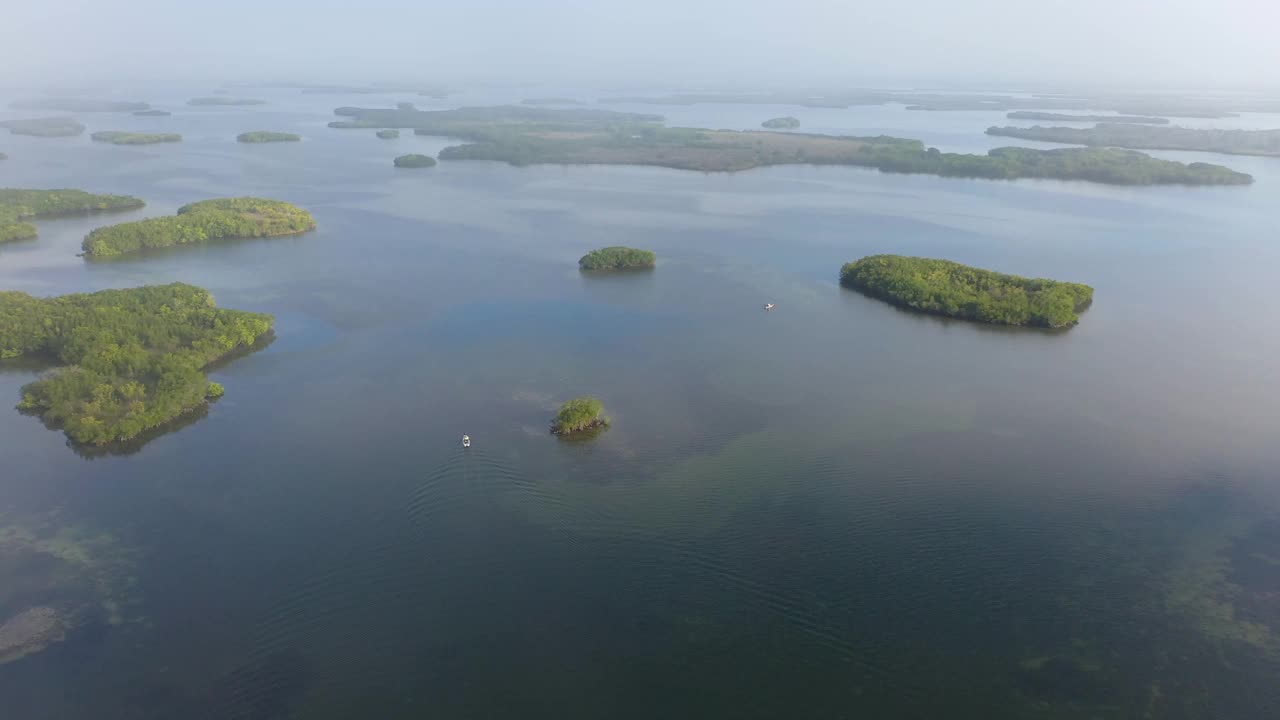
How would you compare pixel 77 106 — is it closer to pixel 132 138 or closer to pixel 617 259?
pixel 132 138

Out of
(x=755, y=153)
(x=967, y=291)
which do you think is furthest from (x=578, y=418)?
(x=755, y=153)

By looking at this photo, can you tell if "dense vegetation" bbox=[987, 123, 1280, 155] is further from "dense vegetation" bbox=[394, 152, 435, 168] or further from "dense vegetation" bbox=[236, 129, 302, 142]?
"dense vegetation" bbox=[236, 129, 302, 142]

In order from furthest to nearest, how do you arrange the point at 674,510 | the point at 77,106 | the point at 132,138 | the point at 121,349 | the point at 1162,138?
the point at 77,106 < the point at 1162,138 < the point at 132,138 < the point at 121,349 < the point at 674,510

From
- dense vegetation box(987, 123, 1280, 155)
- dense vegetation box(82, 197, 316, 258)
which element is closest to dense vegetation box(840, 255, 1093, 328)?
dense vegetation box(82, 197, 316, 258)

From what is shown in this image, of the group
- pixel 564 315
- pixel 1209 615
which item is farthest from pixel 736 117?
pixel 1209 615

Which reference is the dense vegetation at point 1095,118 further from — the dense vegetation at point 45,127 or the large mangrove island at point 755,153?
the dense vegetation at point 45,127

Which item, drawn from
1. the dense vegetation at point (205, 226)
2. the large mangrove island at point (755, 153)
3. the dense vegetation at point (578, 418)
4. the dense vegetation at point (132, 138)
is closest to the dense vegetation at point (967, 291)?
the dense vegetation at point (578, 418)

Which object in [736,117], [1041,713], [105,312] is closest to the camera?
[1041,713]

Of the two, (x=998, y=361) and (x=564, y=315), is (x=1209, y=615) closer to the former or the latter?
(x=998, y=361)

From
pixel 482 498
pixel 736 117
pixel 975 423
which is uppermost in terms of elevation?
pixel 736 117
